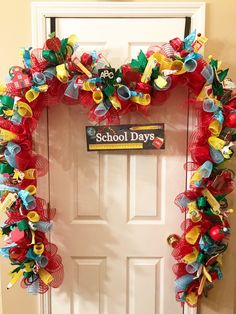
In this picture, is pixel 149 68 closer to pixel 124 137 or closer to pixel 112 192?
pixel 124 137

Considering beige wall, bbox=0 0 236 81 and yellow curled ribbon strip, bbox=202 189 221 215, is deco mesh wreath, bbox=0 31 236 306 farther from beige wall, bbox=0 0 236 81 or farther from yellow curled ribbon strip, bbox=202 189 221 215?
beige wall, bbox=0 0 236 81

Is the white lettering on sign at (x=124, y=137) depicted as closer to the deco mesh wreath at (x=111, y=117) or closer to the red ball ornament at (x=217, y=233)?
the deco mesh wreath at (x=111, y=117)

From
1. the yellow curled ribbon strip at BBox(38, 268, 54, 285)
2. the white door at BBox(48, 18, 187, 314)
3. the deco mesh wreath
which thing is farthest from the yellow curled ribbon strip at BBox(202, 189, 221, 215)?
the yellow curled ribbon strip at BBox(38, 268, 54, 285)

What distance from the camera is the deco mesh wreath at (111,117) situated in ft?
5.17

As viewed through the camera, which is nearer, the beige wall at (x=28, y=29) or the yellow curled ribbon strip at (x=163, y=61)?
the yellow curled ribbon strip at (x=163, y=61)

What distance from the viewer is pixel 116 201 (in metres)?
1.80

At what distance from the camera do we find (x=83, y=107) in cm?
174

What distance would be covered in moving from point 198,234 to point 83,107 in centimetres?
81

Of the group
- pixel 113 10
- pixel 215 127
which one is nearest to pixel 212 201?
pixel 215 127

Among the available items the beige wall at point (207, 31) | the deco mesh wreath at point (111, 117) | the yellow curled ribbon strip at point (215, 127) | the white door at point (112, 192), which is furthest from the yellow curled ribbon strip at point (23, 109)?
the yellow curled ribbon strip at point (215, 127)

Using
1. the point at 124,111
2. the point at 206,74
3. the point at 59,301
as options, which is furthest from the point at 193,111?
the point at 59,301

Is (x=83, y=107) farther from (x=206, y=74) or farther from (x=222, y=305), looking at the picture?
(x=222, y=305)

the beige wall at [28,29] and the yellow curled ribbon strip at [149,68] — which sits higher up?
the beige wall at [28,29]

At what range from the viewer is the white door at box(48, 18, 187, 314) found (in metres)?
1.69
